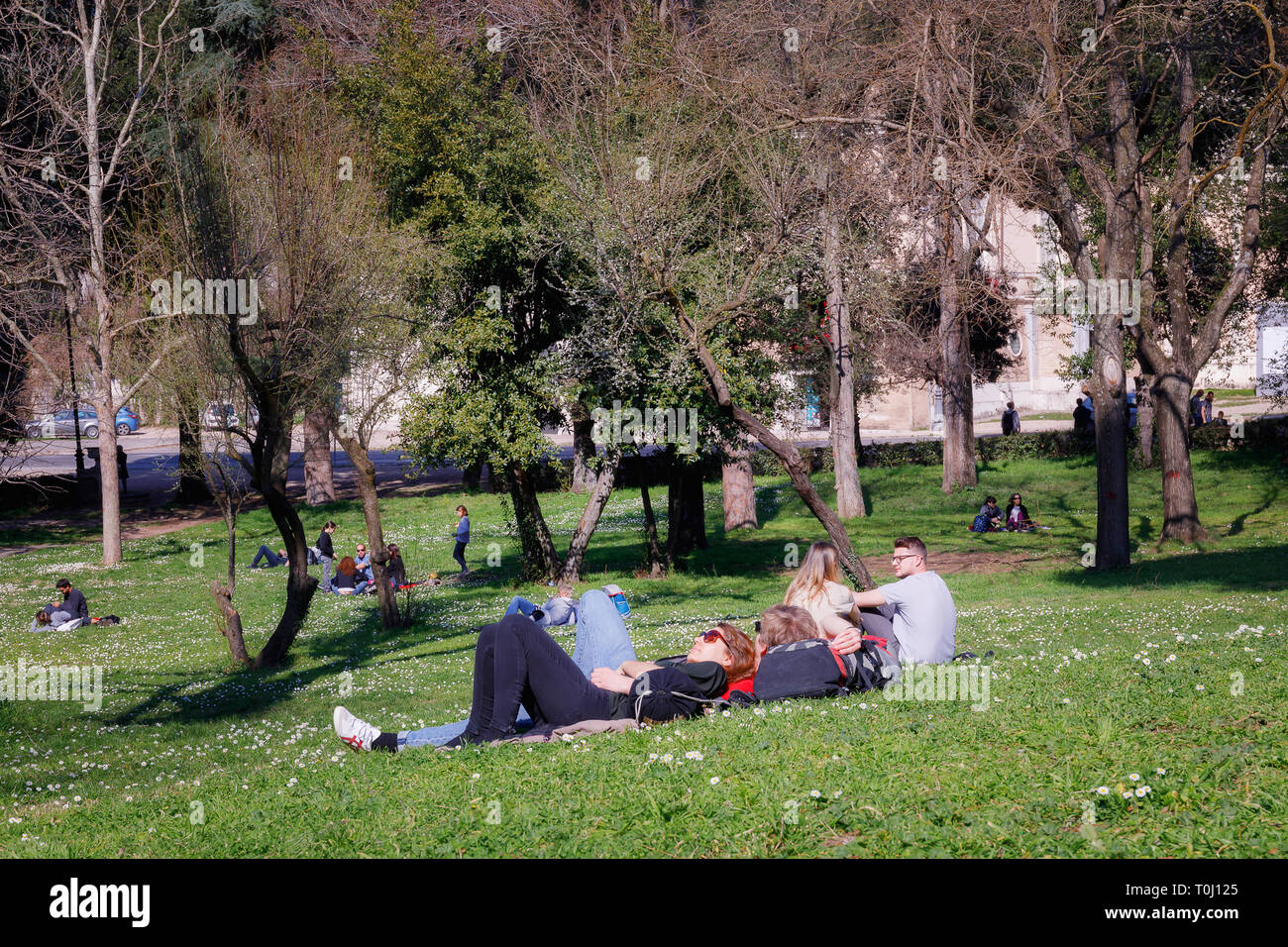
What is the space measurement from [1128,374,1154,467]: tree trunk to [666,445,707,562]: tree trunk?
48.8 ft

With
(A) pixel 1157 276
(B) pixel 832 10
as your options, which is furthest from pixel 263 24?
(A) pixel 1157 276

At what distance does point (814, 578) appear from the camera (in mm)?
7684

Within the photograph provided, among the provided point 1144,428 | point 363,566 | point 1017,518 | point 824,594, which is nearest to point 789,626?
point 824,594

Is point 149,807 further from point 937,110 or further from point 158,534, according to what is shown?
point 158,534

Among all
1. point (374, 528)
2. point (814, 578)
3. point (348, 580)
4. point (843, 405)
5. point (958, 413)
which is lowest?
point (348, 580)

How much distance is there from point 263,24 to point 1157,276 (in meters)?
22.9

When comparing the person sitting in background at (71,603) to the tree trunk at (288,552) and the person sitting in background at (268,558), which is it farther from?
the person sitting in background at (268,558)

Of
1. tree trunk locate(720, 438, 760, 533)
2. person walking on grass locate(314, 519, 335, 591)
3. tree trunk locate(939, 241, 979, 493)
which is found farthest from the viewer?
tree trunk locate(939, 241, 979, 493)

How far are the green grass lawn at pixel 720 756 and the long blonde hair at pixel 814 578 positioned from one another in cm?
100

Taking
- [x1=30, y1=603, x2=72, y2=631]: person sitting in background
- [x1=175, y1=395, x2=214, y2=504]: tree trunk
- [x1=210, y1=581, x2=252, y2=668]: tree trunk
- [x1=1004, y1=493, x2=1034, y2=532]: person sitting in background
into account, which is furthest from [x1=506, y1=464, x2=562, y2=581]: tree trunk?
[x1=1004, y1=493, x2=1034, y2=532]: person sitting in background

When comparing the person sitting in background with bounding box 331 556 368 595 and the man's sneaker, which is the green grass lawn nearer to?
the man's sneaker

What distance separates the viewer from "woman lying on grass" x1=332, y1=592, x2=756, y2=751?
→ 22.1 ft

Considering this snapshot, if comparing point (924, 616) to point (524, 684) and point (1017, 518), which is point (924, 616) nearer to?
point (524, 684)

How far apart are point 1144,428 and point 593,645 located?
29910 mm
